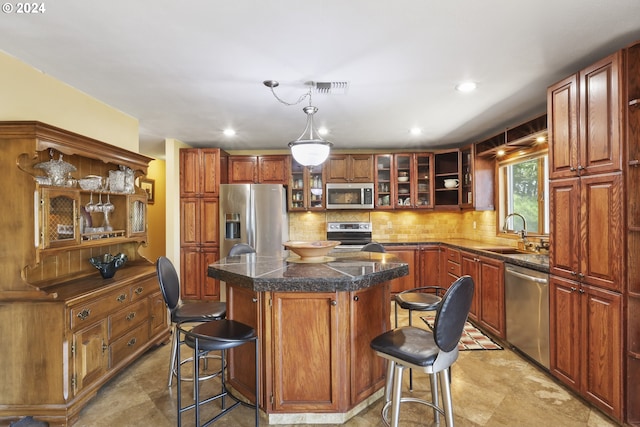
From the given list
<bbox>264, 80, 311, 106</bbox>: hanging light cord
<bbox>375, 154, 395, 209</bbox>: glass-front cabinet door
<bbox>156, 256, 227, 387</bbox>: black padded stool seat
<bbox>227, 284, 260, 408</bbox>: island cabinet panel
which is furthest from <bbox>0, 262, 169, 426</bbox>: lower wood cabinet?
<bbox>375, 154, 395, 209</bbox>: glass-front cabinet door

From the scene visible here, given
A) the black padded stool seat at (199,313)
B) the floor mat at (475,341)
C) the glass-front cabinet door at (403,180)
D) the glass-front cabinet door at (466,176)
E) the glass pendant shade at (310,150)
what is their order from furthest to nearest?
1. the glass-front cabinet door at (403,180)
2. the glass-front cabinet door at (466,176)
3. the floor mat at (475,341)
4. the glass pendant shade at (310,150)
5. the black padded stool seat at (199,313)

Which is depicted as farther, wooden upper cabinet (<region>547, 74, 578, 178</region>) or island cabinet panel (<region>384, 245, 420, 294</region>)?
island cabinet panel (<region>384, 245, 420, 294</region>)

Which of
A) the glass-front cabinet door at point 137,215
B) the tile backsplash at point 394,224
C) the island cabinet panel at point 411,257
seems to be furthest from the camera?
the tile backsplash at point 394,224

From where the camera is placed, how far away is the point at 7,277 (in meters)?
2.15

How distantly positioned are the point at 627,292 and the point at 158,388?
330cm

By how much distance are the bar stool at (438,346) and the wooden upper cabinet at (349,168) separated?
3.65 meters

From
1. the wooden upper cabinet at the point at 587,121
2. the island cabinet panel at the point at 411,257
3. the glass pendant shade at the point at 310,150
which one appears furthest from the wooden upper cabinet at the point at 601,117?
the island cabinet panel at the point at 411,257

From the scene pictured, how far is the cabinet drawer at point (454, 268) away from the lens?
14.4 ft

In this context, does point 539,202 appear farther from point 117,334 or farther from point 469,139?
point 117,334

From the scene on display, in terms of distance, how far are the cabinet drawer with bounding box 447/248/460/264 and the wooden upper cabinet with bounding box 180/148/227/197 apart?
3.48m

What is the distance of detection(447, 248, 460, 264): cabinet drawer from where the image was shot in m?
4.45

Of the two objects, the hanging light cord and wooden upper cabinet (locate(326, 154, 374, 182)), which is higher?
the hanging light cord

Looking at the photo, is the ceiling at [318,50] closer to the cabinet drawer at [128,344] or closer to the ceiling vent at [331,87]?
the ceiling vent at [331,87]

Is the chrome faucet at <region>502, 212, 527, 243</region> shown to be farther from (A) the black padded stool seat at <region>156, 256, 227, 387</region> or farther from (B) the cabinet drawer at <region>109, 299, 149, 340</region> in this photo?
(B) the cabinet drawer at <region>109, 299, 149, 340</region>
